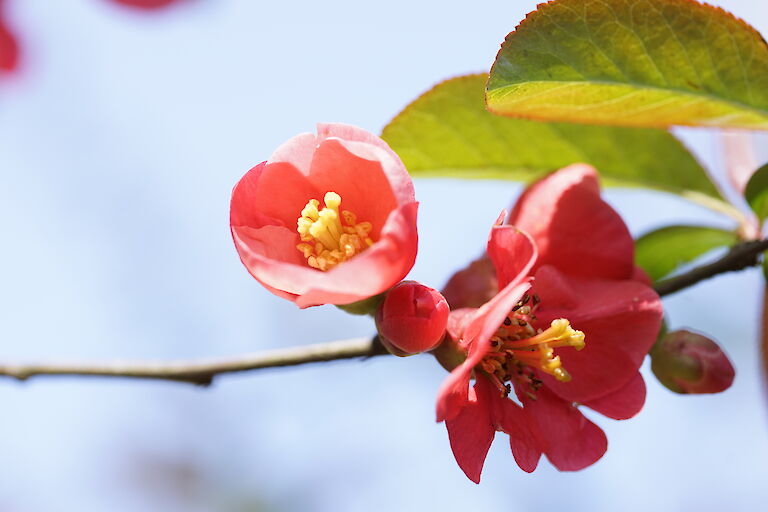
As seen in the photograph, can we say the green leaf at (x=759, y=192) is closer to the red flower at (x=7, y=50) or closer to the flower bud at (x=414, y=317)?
the flower bud at (x=414, y=317)

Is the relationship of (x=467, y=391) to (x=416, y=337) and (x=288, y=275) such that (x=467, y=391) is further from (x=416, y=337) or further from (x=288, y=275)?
(x=288, y=275)

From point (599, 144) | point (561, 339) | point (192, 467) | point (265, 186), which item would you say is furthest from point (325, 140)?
point (192, 467)

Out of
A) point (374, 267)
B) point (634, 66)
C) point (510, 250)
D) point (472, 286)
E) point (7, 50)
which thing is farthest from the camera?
point (7, 50)

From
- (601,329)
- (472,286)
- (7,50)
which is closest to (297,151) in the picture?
(472,286)

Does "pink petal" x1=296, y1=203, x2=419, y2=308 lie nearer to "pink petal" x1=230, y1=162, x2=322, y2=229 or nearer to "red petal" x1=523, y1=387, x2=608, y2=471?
"pink petal" x1=230, y1=162, x2=322, y2=229

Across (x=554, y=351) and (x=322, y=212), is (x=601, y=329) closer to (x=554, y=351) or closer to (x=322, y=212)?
(x=554, y=351)

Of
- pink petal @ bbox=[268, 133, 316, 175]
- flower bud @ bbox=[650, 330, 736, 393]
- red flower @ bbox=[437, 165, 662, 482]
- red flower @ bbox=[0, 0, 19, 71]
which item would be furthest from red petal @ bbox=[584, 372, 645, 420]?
red flower @ bbox=[0, 0, 19, 71]
